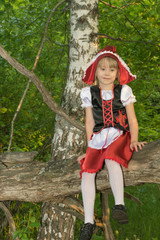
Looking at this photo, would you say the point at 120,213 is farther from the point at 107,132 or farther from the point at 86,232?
the point at 107,132

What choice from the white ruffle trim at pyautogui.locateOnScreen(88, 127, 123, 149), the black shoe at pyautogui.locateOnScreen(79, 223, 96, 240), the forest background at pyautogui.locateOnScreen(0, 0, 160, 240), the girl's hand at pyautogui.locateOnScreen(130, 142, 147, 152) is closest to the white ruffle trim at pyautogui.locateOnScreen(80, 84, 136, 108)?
the white ruffle trim at pyautogui.locateOnScreen(88, 127, 123, 149)

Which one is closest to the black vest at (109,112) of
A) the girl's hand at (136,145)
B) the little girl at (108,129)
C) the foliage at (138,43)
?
the little girl at (108,129)

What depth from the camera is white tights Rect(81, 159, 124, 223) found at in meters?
2.92

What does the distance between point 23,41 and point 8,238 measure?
3.42 m

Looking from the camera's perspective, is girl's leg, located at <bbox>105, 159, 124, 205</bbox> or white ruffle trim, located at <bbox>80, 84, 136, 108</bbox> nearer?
girl's leg, located at <bbox>105, 159, 124, 205</bbox>

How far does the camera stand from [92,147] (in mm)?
3230

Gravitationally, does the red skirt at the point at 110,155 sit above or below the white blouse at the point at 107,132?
below

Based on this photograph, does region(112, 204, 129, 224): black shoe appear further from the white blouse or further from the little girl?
the white blouse

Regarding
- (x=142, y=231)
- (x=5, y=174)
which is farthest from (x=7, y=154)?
(x=142, y=231)

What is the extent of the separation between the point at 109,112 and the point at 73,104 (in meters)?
1.01

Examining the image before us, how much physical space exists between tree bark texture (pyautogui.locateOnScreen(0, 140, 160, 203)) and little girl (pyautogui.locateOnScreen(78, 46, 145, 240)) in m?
0.10

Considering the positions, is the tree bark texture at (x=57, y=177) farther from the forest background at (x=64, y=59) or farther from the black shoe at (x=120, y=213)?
the forest background at (x=64, y=59)

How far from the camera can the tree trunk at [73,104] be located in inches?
169

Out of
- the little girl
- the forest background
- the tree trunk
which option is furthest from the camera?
the forest background
